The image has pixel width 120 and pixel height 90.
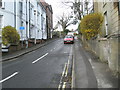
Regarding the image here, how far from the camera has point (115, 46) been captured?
22.9ft

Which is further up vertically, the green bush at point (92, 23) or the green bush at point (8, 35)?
the green bush at point (92, 23)

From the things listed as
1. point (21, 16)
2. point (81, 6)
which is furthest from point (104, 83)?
point (81, 6)

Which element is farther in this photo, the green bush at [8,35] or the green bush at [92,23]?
the green bush at [8,35]

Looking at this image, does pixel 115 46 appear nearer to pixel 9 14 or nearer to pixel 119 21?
pixel 119 21

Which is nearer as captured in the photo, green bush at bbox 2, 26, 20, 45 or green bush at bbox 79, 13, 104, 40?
green bush at bbox 79, 13, 104, 40

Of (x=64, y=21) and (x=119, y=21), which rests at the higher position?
(x=64, y=21)

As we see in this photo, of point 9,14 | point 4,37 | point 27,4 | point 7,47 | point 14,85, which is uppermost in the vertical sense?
point 27,4

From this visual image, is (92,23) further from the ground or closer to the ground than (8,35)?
further from the ground

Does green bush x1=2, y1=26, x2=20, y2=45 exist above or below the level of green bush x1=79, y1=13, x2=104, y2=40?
below

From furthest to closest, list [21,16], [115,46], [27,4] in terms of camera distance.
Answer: [27,4]
[21,16]
[115,46]

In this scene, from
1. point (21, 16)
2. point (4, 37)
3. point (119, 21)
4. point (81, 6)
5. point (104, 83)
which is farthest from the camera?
point (81, 6)

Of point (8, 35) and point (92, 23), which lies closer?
point (92, 23)

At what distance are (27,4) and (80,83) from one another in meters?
22.4

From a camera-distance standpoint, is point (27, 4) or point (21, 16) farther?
point (27, 4)
